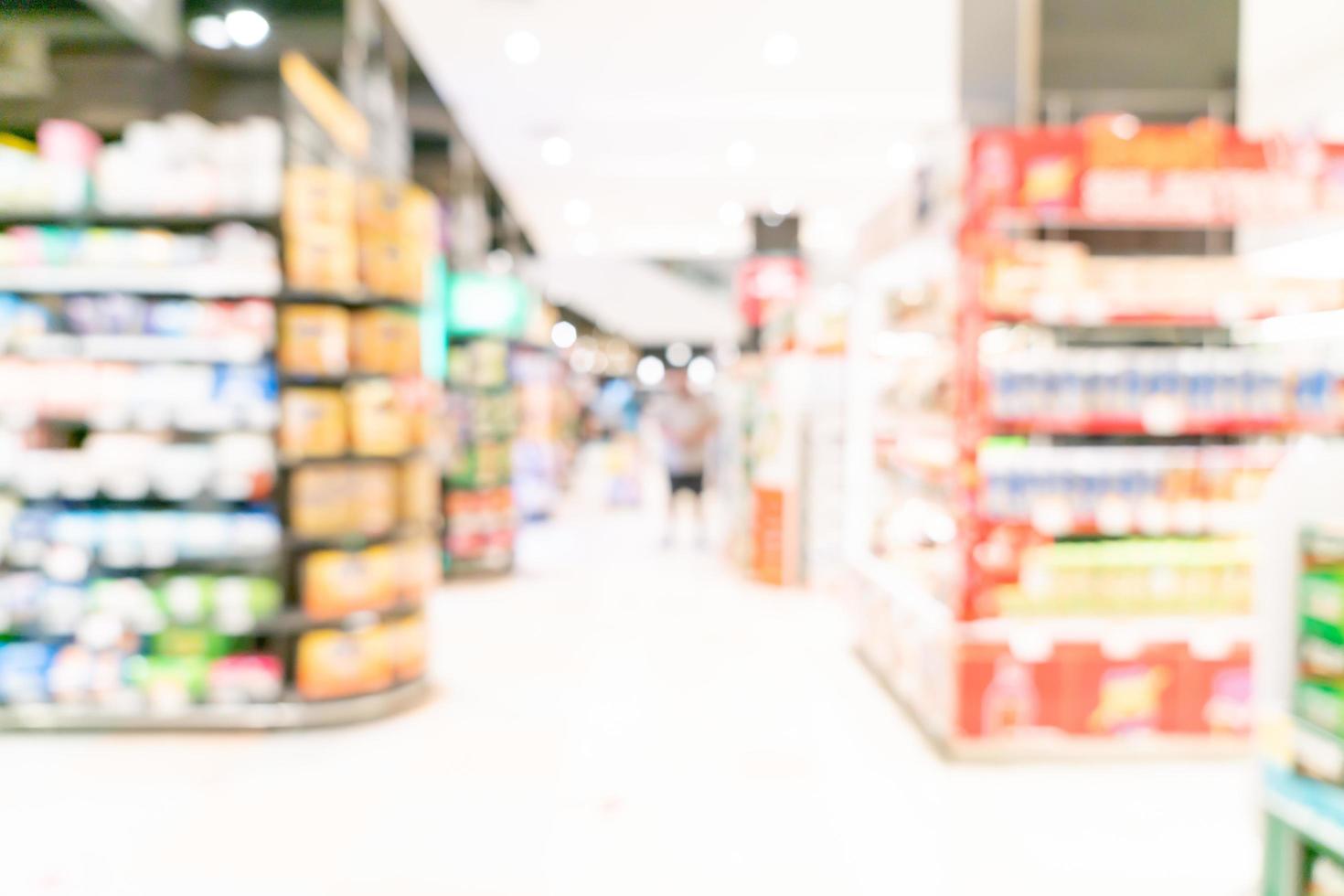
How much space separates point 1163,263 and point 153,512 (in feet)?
14.5

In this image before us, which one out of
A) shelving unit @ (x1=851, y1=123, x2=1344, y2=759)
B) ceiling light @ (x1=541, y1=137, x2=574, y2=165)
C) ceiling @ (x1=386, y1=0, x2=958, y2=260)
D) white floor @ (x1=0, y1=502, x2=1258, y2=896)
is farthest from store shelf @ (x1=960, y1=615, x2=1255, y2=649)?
ceiling light @ (x1=541, y1=137, x2=574, y2=165)

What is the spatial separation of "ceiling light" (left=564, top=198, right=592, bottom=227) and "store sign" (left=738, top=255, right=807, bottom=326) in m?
2.77

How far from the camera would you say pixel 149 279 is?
4430mm

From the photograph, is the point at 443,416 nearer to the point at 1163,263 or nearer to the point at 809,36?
the point at 809,36

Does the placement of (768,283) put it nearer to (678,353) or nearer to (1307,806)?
(1307,806)

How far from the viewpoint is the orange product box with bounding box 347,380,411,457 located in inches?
180

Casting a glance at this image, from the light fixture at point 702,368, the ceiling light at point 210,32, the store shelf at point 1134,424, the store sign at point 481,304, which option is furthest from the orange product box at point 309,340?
the light fixture at point 702,368

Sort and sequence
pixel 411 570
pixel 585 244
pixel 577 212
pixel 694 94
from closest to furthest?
pixel 411 570
pixel 694 94
pixel 577 212
pixel 585 244

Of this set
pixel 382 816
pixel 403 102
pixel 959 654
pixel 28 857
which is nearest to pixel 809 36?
pixel 403 102

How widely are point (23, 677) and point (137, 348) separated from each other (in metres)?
1.51

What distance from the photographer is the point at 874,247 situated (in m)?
5.56

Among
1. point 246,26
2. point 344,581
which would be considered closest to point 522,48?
point 246,26

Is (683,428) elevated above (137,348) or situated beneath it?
situated beneath

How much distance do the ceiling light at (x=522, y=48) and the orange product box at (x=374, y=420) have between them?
3799 mm
